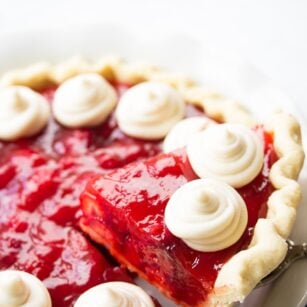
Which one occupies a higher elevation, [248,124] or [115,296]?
[248,124]

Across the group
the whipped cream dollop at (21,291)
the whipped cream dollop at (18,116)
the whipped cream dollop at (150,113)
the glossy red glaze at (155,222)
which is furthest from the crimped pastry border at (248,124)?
the whipped cream dollop at (21,291)

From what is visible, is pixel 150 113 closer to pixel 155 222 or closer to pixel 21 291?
pixel 155 222

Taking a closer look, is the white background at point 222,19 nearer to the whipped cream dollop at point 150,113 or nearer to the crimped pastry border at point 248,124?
the crimped pastry border at point 248,124

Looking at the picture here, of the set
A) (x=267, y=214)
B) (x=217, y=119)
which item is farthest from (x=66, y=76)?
(x=267, y=214)

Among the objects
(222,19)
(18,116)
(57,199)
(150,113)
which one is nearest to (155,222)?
(57,199)

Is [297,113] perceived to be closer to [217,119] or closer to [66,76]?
[217,119]
